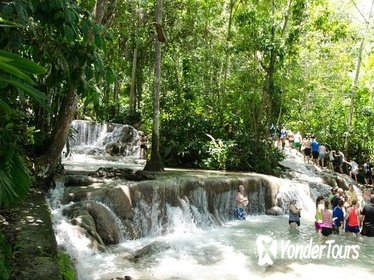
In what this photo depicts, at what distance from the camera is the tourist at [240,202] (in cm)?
1278

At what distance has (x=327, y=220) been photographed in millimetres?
10727

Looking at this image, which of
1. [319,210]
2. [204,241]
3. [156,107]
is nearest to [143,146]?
[156,107]

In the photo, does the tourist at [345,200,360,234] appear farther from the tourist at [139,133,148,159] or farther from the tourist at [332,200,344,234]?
the tourist at [139,133,148,159]

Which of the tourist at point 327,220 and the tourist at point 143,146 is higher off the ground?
the tourist at point 143,146

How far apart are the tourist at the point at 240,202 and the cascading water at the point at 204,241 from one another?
275mm

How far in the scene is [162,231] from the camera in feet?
35.7

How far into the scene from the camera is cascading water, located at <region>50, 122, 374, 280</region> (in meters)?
7.91

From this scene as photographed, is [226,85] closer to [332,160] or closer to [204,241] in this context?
[332,160]

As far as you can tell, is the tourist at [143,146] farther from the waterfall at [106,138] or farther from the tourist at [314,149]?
the tourist at [314,149]

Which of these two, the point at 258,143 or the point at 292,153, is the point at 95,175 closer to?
the point at 258,143

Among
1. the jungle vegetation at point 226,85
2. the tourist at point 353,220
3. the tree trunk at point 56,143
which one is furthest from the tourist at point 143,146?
the tourist at point 353,220

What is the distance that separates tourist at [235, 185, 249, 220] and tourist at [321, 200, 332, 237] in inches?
102

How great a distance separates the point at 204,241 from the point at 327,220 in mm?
3156

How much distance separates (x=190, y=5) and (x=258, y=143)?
8000mm
